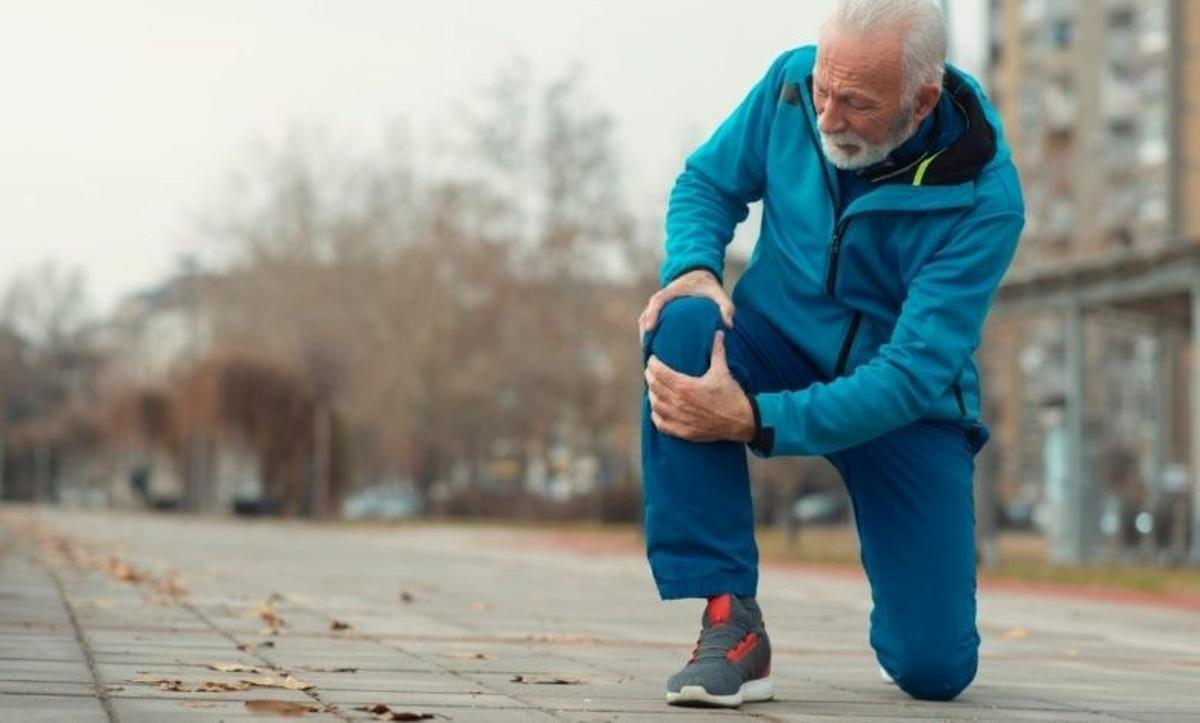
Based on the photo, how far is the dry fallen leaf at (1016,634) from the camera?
1036 centimetres

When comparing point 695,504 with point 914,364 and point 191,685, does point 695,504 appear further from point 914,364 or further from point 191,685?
point 191,685

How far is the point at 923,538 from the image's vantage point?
18.2ft

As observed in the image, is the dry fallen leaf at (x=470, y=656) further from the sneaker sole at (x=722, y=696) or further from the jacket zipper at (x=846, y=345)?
the jacket zipper at (x=846, y=345)

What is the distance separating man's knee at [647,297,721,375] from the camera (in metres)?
5.21

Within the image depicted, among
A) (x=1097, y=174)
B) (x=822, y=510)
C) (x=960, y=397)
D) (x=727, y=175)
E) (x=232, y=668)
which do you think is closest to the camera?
(x=960, y=397)

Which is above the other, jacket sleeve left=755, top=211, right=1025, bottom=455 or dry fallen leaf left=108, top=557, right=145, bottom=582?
jacket sleeve left=755, top=211, right=1025, bottom=455

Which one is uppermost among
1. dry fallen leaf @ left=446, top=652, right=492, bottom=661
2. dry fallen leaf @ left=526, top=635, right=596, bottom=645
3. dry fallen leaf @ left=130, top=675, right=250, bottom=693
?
dry fallen leaf @ left=130, top=675, right=250, bottom=693

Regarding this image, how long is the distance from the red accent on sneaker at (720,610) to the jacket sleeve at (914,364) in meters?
0.41

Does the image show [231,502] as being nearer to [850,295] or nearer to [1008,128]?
[1008,128]

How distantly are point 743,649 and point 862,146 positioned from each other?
3.87 feet

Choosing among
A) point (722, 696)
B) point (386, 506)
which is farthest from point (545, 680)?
point (386, 506)

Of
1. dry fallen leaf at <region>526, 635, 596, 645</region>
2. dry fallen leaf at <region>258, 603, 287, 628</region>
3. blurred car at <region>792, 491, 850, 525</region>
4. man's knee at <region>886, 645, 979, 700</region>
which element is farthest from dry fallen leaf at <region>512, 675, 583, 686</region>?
blurred car at <region>792, 491, 850, 525</region>

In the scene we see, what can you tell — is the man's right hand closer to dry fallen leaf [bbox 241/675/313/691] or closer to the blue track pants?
the blue track pants

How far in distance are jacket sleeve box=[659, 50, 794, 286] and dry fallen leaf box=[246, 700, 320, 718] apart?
142 cm
